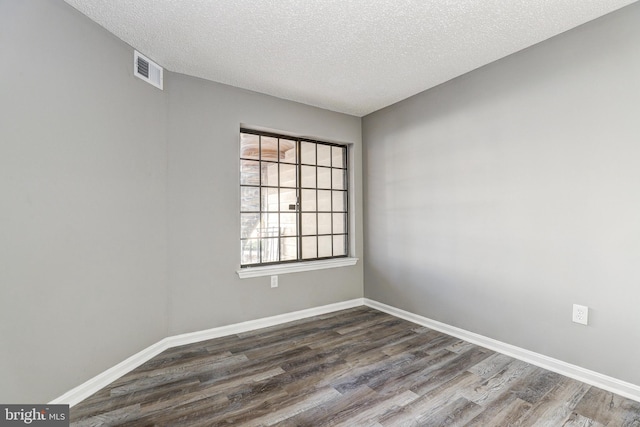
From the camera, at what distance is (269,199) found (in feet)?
11.2

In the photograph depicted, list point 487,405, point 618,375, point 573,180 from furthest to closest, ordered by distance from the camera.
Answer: point 573,180 → point 618,375 → point 487,405

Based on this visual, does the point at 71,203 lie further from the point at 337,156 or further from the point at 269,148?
the point at 337,156

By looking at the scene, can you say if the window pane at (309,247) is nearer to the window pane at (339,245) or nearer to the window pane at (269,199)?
the window pane at (339,245)

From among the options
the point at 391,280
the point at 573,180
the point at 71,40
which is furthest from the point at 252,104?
the point at 573,180

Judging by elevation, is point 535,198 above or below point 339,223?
above

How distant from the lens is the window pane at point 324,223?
12.6 feet

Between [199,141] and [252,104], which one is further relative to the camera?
[252,104]

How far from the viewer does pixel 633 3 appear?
1.90m

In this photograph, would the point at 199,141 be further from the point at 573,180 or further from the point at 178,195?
the point at 573,180

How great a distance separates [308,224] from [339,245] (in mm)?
597

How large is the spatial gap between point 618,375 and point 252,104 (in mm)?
3747

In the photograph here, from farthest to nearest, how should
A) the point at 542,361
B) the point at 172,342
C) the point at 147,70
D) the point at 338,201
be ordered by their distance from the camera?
1. the point at 338,201
2. the point at 172,342
3. the point at 147,70
4. the point at 542,361

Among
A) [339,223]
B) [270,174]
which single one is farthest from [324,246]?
[270,174]

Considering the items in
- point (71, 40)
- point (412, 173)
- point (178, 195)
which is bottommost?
point (178, 195)
